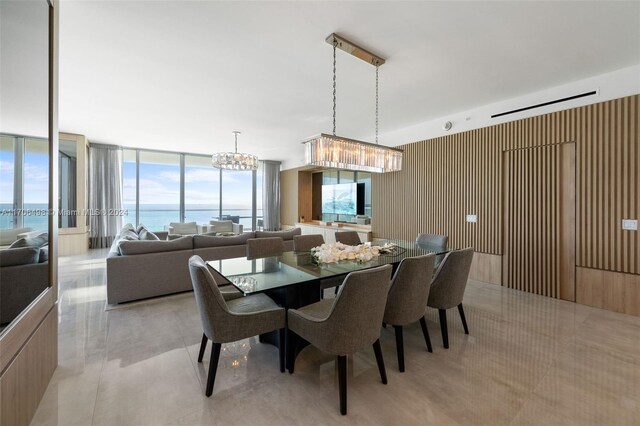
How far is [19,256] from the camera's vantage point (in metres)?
1.44

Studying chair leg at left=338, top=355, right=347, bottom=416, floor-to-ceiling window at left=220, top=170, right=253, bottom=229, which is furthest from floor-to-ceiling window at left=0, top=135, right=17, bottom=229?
floor-to-ceiling window at left=220, top=170, right=253, bottom=229

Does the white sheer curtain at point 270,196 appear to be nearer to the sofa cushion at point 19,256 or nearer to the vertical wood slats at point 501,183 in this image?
the vertical wood slats at point 501,183

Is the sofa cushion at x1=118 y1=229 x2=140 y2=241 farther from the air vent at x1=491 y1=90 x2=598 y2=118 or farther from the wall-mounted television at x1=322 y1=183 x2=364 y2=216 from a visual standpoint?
the air vent at x1=491 y1=90 x2=598 y2=118

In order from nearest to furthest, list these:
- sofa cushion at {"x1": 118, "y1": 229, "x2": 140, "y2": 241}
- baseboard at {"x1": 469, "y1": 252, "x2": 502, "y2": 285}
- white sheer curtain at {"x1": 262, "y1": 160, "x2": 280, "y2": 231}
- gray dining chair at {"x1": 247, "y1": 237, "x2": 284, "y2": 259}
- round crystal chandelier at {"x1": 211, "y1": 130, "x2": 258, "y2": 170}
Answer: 1. gray dining chair at {"x1": 247, "y1": 237, "x2": 284, "y2": 259}
2. sofa cushion at {"x1": 118, "y1": 229, "x2": 140, "y2": 241}
3. baseboard at {"x1": 469, "y1": 252, "x2": 502, "y2": 285}
4. round crystal chandelier at {"x1": 211, "y1": 130, "x2": 258, "y2": 170}
5. white sheer curtain at {"x1": 262, "y1": 160, "x2": 280, "y2": 231}

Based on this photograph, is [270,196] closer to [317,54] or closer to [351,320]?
[317,54]

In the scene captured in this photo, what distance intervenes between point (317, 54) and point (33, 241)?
2.84m

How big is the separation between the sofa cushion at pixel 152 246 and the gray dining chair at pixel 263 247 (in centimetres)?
117

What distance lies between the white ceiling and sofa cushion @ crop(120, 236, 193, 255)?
2.09 meters

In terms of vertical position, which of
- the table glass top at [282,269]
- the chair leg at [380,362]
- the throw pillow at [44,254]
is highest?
the throw pillow at [44,254]

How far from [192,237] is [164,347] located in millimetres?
1855

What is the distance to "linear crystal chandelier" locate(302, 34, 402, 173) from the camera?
283cm

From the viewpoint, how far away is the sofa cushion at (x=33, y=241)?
1.52 meters

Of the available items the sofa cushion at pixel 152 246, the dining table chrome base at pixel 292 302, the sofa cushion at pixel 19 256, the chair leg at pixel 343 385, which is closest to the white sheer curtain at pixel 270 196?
the sofa cushion at pixel 152 246

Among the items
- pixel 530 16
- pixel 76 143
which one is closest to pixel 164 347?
pixel 530 16
